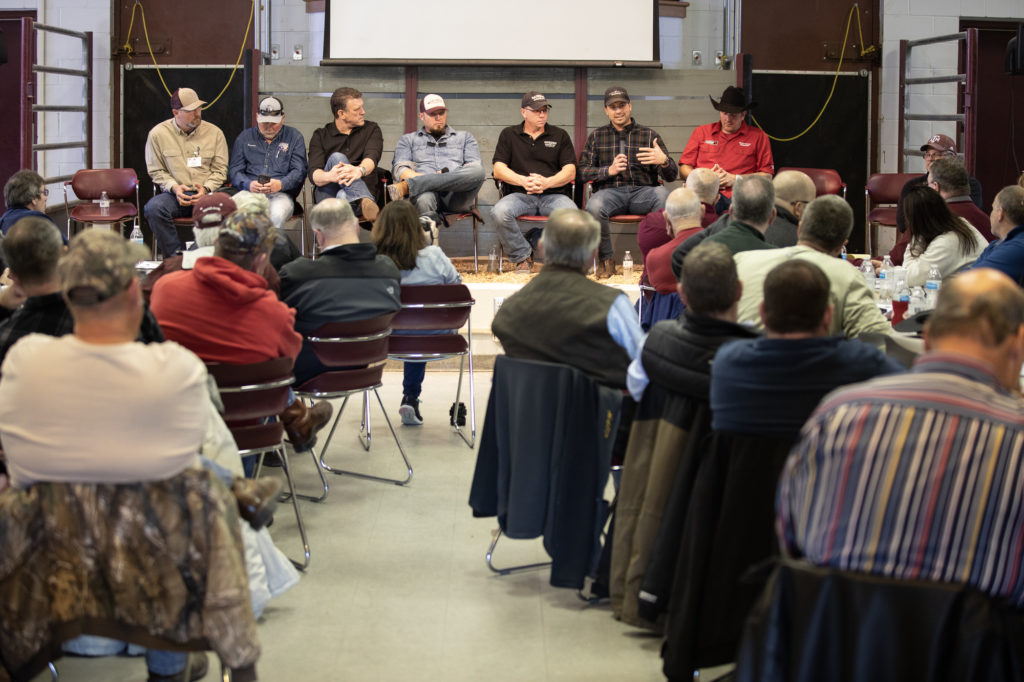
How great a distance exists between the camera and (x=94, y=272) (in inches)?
86.4

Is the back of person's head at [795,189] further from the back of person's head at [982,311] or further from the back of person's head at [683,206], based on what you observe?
the back of person's head at [982,311]

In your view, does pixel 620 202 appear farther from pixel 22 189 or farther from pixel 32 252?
pixel 32 252

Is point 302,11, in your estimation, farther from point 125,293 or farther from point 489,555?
point 125,293

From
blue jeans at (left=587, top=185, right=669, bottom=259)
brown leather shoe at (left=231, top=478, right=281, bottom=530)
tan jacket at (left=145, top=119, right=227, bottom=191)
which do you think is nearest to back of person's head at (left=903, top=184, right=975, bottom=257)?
blue jeans at (left=587, top=185, right=669, bottom=259)

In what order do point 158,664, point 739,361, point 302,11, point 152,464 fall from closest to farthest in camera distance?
1. point 152,464
2. point 739,361
3. point 158,664
4. point 302,11

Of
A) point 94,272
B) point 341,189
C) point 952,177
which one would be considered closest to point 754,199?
point 952,177

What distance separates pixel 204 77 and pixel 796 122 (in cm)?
472

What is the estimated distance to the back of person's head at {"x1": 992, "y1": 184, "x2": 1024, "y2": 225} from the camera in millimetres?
4367

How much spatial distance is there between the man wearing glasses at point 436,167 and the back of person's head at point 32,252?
4515mm

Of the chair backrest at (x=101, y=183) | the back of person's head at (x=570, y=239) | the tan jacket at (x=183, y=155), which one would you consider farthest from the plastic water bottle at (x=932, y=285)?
the chair backrest at (x=101, y=183)

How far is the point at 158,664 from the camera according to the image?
2703 millimetres

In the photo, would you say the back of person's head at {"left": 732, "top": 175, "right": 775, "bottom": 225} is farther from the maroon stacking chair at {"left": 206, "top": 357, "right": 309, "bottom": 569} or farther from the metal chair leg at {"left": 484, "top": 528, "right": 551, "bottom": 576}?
the maroon stacking chair at {"left": 206, "top": 357, "right": 309, "bottom": 569}

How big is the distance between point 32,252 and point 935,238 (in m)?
3.45

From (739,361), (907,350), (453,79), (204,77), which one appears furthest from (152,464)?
(204,77)
